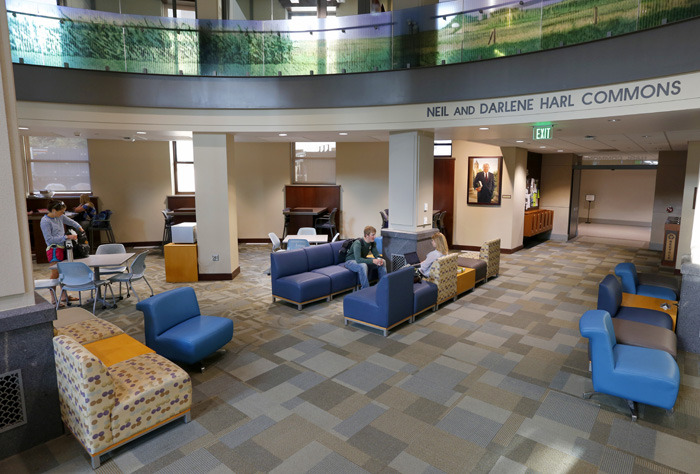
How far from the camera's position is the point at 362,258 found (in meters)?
7.48

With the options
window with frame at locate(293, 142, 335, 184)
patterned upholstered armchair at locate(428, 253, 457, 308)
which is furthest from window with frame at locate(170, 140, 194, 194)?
patterned upholstered armchair at locate(428, 253, 457, 308)

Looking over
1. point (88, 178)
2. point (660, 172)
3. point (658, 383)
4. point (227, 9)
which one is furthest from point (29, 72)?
point (660, 172)

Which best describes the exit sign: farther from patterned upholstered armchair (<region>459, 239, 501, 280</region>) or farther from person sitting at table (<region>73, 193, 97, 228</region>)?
person sitting at table (<region>73, 193, 97, 228</region>)

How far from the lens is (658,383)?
3535 millimetres

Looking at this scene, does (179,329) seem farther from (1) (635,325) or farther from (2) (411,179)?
(1) (635,325)

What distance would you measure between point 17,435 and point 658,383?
5.36 m

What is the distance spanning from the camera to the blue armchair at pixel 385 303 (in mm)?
5559

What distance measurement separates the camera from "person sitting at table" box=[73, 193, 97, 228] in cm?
1038

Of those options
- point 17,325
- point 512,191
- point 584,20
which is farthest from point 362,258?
point 512,191

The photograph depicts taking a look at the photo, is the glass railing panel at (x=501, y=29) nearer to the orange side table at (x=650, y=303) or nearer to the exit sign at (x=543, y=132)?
the exit sign at (x=543, y=132)

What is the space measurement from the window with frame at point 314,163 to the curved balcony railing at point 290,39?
505 cm

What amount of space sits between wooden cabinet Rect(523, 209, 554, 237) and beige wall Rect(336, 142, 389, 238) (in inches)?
173

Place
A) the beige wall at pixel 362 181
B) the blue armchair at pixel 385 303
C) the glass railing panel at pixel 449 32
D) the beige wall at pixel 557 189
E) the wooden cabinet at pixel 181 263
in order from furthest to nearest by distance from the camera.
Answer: the beige wall at pixel 557 189, the beige wall at pixel 362 181, the wooden cabinet at pixel 181 263, the glass railing panel at pixel 449 32, the blue armchair at pixel 385 303

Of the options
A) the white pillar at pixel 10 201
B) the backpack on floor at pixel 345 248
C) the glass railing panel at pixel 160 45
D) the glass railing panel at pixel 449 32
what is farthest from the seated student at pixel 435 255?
the glass railing panel at pixel 160 45
